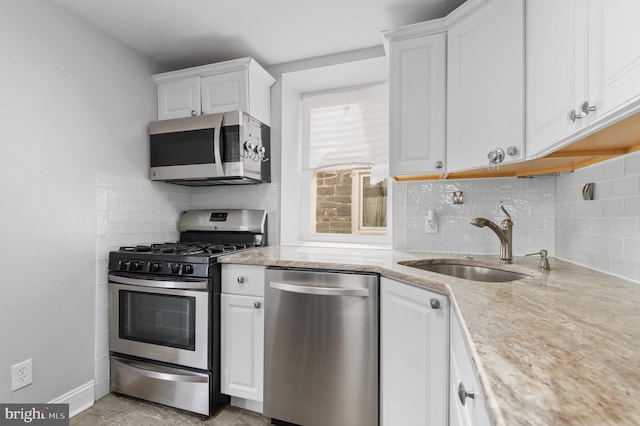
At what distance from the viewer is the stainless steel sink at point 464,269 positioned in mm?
1699

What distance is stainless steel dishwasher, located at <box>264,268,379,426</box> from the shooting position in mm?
1606

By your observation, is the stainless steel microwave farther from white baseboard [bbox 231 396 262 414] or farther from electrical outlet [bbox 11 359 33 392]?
white baseboard [bbox 231 396 262 414]

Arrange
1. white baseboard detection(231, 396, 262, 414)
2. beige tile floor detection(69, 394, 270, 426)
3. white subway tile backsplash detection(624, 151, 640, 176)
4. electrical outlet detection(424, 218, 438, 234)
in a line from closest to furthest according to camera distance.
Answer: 1. white subway tile backsplash detection(624, 151, 640, 176)
2. beige tile floor detection(69, 394, 270, 426)
3. white baseboard detection(231, 396, 262, 414)
4. electrical outlet detection(424, 218, 438, 234)

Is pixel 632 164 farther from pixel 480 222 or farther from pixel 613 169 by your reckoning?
pixel 480 222

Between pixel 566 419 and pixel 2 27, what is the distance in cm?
255

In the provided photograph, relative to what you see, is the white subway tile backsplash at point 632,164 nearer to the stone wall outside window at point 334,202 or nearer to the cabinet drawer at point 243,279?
the cabinet drawer at point 243,279

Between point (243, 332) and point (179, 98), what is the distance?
5.92 feet

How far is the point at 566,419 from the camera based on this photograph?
0.41 metres

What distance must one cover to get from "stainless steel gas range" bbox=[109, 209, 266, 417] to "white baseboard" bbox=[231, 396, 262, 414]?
0.05 metres

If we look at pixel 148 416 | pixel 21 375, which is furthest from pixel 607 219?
pixel 21 375

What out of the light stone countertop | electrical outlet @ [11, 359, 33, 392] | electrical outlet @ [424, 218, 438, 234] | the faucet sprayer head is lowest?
electrical outlet @ [11, 359, 33, 392]

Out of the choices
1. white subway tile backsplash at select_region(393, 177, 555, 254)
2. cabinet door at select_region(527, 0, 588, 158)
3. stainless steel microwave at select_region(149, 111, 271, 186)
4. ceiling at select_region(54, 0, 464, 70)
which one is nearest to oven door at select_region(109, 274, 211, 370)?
stainless steel microwave at select_region(149, 111, 271, 186)

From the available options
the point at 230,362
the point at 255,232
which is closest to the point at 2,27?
the point at 255,232

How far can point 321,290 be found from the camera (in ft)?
5.48
